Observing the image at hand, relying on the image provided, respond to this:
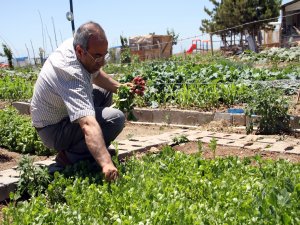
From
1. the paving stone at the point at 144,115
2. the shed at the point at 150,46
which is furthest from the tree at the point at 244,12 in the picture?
the paving stone at the point at 144,115

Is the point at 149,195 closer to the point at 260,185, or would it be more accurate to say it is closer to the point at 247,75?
the point at 260,185

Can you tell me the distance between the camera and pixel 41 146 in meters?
5.70

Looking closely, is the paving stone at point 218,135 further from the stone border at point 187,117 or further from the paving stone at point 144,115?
the paving stone at point 144,115

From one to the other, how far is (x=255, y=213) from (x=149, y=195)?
0.92 meters

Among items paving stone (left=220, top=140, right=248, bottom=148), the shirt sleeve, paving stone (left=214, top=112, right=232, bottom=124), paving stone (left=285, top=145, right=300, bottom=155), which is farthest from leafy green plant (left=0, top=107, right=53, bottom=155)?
paving stone (left=285, top=145, right=300, bottom=155)

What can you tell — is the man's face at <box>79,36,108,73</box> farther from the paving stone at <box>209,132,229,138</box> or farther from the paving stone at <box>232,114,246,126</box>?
the paving stone at <box>232,114,246,126</box>

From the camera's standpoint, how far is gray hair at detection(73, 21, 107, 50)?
155 inches

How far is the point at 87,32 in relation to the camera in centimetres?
393

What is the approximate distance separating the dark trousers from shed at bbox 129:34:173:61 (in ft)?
73.2

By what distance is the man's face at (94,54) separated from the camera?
12.9ft

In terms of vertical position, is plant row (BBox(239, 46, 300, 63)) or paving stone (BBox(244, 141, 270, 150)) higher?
plant row (BBox(239, 46, 300, 63))

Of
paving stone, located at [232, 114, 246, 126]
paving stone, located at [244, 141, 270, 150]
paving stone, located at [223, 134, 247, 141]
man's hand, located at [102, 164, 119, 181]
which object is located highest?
man's hand, located at [102, 164, 119, 181]

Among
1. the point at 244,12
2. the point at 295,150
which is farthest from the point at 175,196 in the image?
the point at 244,12

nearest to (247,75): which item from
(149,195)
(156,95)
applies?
(156,95)
